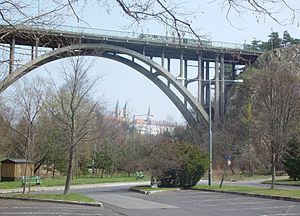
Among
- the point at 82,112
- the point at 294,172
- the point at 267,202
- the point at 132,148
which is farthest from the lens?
the point at 132,148

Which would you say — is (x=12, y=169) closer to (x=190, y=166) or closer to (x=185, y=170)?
(x=185, y=170)

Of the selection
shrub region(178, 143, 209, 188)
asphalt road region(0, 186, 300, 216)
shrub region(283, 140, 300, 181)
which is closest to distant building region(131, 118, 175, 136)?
shrub region(283, 140, 300, 181)

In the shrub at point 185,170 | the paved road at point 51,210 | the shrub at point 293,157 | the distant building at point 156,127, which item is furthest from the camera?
the distant building at point 156,127

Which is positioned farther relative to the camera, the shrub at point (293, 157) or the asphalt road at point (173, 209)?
the shrub at point (293, 157)

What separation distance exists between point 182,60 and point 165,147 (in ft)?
42.5

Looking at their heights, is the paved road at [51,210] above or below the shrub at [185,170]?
below

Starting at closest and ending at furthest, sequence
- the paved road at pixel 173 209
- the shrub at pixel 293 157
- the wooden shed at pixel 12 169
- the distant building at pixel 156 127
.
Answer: the paved road at pixel 173 209, the shrub at pixel 293 157, the wooden shed at pixel 12 169, the distant building at pixel 156 127

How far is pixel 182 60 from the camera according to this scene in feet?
140

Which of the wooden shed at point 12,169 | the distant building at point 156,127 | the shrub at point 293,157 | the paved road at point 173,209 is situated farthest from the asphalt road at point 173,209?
the distant building at point 156,127

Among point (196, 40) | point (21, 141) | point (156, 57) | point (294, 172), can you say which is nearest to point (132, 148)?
point (156, 57)

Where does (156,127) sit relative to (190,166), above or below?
above

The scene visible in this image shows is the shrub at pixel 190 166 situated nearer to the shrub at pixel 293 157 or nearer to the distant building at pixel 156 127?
the shrub at pixel 293 157

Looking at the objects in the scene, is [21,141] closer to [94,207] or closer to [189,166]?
[189,166]

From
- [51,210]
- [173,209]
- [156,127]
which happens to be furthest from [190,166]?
[156,127]
